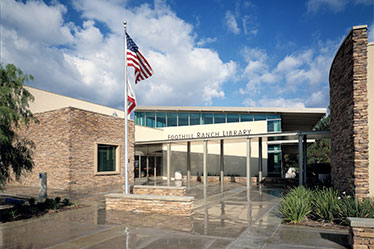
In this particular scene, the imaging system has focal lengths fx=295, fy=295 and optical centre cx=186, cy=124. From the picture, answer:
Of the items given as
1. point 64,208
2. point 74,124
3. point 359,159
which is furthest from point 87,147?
point 359,159

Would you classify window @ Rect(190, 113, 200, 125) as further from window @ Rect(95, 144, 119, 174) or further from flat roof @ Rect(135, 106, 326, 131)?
window @ Rect(95, 144, 119, 174)

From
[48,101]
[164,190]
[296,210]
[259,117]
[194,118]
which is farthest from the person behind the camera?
[194,118]

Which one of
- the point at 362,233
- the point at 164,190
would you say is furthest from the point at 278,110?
the point at 362,233

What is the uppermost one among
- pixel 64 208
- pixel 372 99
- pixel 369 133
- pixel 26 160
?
pixel 372 99

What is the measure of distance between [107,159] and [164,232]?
15.1m

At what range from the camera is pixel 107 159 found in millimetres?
21828

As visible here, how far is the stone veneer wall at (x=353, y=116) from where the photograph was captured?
9.51 metres

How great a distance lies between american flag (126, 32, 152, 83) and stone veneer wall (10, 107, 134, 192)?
859cm

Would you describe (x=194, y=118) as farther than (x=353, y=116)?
Yes

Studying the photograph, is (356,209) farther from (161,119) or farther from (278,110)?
(161,119)

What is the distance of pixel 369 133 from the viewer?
31.3 feet

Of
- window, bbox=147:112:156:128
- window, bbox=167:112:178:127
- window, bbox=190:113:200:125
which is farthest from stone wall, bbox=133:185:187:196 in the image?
window, bbox=147:112:156:128

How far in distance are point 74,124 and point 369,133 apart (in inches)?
639

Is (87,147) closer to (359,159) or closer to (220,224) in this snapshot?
(220,224)
